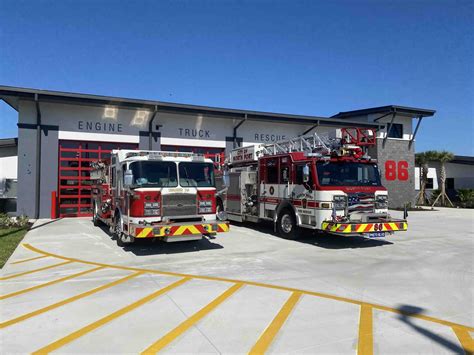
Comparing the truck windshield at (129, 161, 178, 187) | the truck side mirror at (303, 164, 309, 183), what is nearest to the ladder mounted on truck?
the truck side mirror at (303, 164, 309, 183)

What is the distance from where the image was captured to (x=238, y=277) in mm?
6996

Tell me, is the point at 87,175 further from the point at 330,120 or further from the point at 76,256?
the point at 330,120

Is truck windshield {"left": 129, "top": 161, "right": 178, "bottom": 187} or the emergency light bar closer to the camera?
truck windshield {"left": 129, "top": 161, "right": 178, "bottom": 187}

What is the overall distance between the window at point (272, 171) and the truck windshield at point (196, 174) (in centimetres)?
287

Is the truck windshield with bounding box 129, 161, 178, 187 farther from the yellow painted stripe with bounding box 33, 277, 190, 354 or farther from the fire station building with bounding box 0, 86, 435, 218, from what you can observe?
the fire station building with bounding box 0, 86, 435, 218

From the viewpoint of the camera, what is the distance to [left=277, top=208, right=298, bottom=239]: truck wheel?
11391 mm

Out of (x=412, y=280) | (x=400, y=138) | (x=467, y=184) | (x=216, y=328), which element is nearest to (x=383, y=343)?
(x=216, y=328)

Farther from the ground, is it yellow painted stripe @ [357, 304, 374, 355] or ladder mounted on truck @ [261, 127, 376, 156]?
ladder mounted on truck @ [261, 127, 376, 156]

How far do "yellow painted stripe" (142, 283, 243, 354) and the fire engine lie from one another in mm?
3078

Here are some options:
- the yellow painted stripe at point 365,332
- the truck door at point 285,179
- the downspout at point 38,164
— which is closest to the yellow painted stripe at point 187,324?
the yellow painted stripe at point 365,332

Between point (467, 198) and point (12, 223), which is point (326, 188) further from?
point (467, 198)

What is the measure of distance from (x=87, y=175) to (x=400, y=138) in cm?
2187

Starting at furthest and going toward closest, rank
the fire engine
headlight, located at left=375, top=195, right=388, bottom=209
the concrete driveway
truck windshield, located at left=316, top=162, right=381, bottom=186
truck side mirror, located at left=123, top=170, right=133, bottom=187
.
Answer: headlight, located at left=375, top=195, right=388, bottom=209 → truck windshield, located at left=316, top=162, right=381, bottom=186 → the fire engine → truck side mirror, located at left=123, top=170, right=133, bottom=187 → the concrete driveway

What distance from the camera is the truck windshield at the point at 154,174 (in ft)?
29.8
